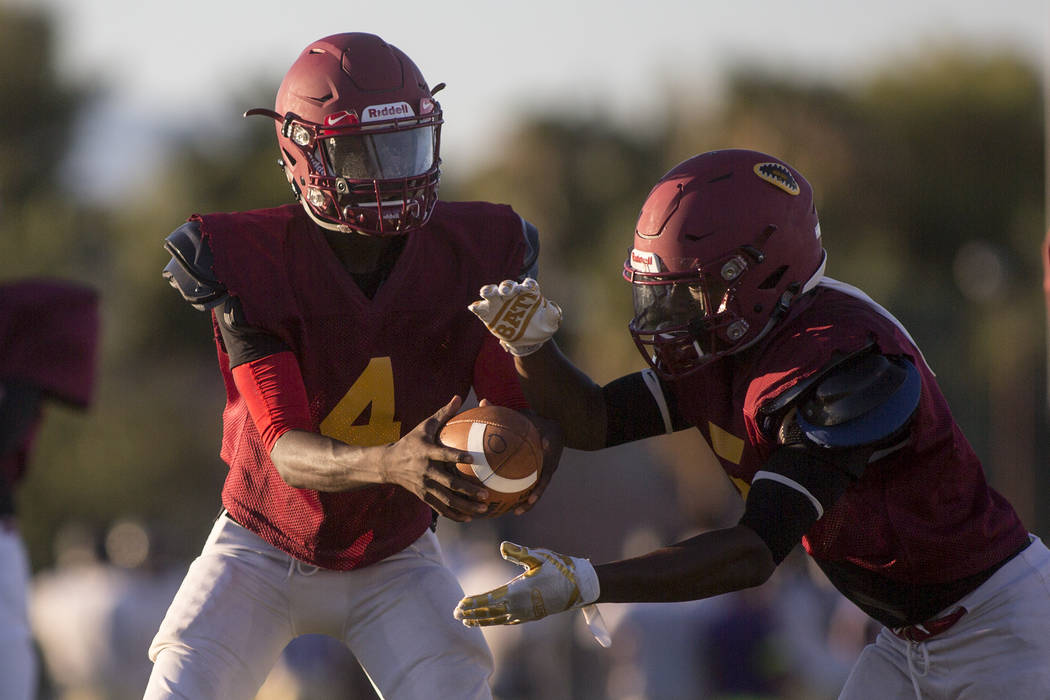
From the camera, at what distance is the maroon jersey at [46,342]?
578 cm

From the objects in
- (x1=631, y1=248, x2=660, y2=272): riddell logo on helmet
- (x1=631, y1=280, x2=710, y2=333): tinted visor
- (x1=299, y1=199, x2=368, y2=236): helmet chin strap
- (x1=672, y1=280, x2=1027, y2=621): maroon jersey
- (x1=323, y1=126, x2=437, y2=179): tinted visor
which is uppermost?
(x1=323, y1=126, x2=437, y2=179): tinted visor

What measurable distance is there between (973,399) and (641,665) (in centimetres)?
2015

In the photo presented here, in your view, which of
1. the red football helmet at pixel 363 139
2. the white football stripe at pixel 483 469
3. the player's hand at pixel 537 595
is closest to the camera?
the player's hand at pixel 537 595

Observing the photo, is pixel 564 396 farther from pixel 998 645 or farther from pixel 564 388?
pixel 998 645

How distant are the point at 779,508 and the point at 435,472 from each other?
873 mm

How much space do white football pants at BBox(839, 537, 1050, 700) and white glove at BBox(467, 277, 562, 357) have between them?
1.38 metres

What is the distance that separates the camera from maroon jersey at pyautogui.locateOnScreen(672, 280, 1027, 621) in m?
3.84

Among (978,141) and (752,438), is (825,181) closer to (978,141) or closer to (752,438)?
(978,141)

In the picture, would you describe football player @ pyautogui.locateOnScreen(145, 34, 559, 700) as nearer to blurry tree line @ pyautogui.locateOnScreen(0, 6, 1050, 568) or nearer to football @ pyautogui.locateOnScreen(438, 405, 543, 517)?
football @ pyautogui.locateOnScreen(438, 405, 543, 517)

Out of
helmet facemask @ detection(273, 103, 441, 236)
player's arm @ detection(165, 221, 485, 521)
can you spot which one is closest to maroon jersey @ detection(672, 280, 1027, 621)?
player's arm @ detection(165, 221, 485, 521)

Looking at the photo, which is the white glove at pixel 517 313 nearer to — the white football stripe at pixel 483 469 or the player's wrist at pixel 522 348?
the player's wrist at pixel 522 348

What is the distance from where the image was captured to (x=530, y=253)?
4578 millimetres

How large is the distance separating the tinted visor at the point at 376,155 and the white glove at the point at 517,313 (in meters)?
0.45

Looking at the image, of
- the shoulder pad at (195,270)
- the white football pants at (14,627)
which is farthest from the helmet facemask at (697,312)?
the white football pants at (14,627)
